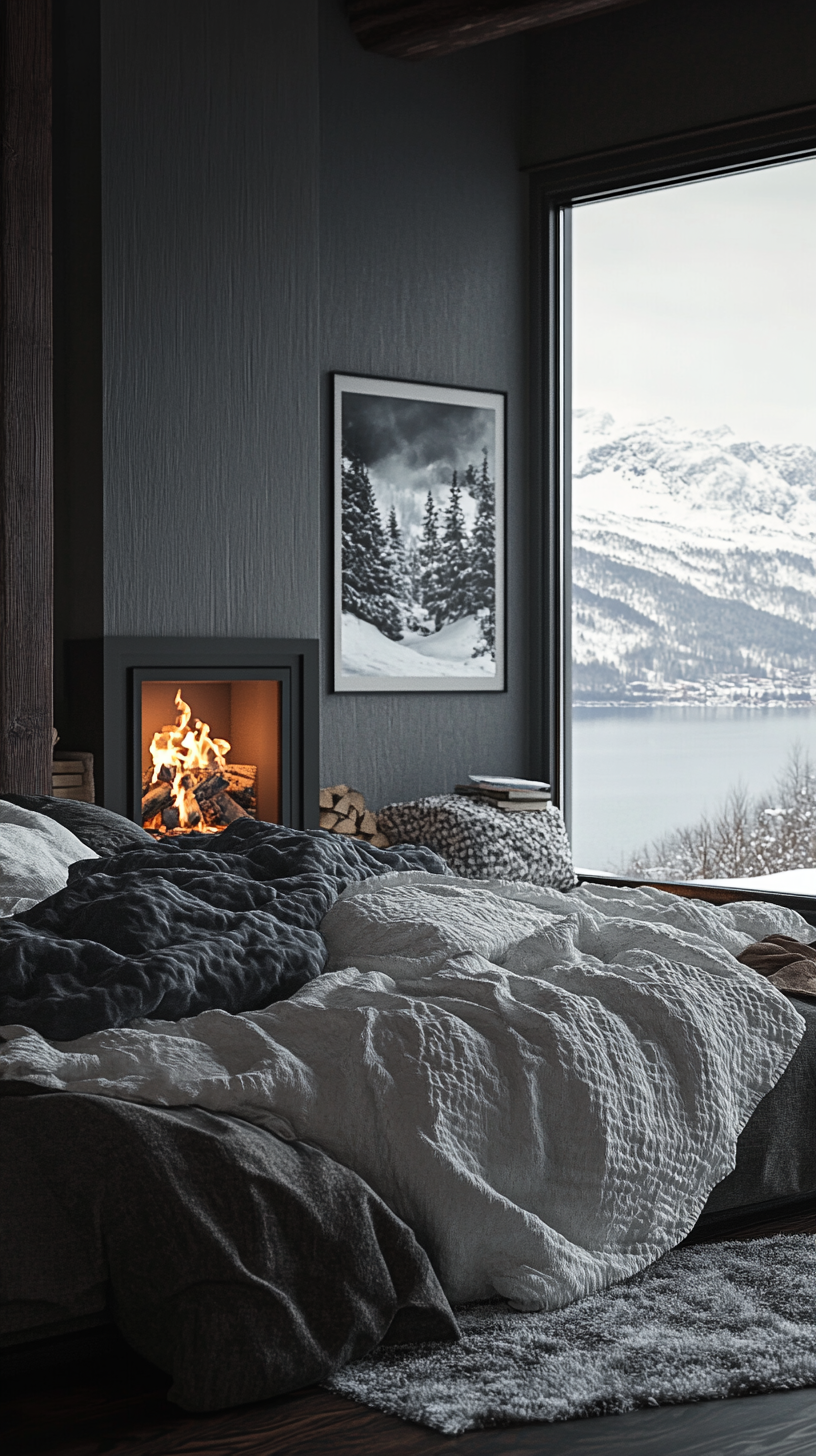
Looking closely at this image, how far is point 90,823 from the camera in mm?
3736

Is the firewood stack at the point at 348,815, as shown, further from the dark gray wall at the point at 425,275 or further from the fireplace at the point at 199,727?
the fireplace at the point at 199,727

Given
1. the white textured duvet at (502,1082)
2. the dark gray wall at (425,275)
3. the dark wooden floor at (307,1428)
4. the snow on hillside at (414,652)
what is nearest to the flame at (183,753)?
the dark gray wall at (425,275)

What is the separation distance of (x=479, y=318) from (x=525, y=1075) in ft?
17.8

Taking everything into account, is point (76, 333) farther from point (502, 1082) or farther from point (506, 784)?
point (502, 1082)

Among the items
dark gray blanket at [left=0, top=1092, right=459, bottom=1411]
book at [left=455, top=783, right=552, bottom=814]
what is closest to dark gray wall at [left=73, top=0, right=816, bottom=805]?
book at [left=455, top=783, right=552, bottom=814]

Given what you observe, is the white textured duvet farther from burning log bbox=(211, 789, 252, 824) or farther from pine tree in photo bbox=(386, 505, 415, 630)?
pine tree in photo bbox=(386, 505, 415, 630)

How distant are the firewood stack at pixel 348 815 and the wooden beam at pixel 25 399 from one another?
148 centimetres

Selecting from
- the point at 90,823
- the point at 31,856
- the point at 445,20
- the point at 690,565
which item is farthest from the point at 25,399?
the point at 690,565

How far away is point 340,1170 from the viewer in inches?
76.2

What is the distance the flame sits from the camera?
5.81 metres

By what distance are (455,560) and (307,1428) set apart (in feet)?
17.9

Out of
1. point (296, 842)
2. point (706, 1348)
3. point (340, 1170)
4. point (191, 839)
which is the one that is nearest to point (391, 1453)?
point (340, 1170)

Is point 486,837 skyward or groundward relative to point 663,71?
groundward

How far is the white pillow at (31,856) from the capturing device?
2.85 m
